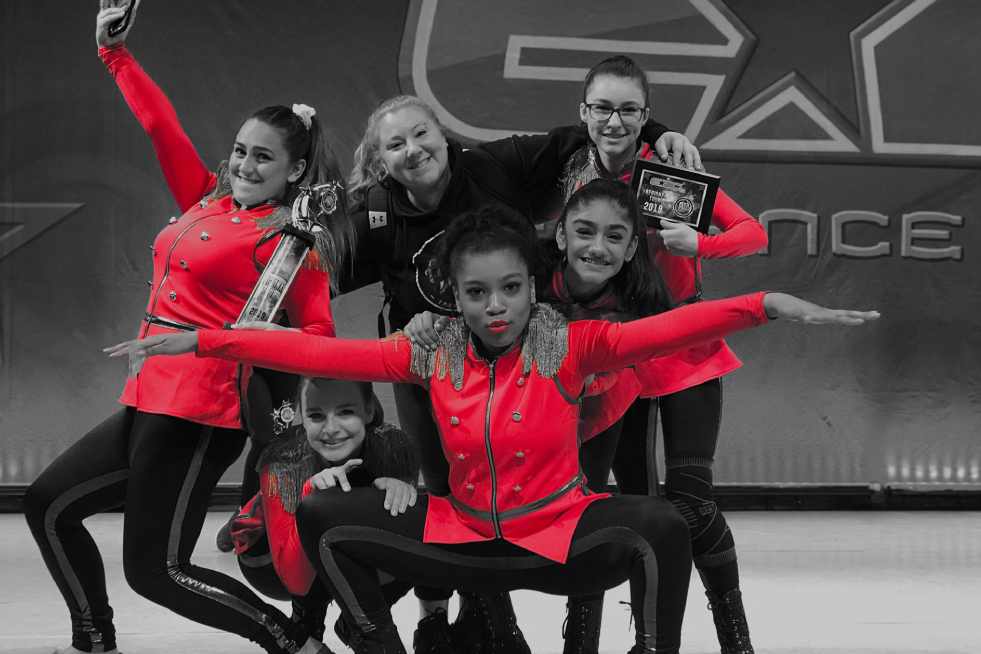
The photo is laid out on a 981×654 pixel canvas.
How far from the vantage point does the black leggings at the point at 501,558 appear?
2.46 meters

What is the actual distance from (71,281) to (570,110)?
8.03 ft

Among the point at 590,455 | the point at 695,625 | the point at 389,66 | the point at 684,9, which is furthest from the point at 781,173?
the point at 590,455

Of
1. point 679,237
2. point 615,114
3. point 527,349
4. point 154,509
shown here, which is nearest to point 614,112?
point 615,114

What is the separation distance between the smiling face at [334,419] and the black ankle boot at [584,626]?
2.07 ft

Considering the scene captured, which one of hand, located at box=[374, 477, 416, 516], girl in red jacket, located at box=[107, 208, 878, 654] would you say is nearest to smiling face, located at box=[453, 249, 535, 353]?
girl in red jacket, located at box=[107, 208, 878, 654]

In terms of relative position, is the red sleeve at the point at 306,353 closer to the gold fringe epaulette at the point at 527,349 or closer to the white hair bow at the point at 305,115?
the gold fringe epaulette at the point at 527,349

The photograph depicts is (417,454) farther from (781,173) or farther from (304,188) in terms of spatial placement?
(781,173)

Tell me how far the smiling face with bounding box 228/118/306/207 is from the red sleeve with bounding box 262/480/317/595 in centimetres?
72

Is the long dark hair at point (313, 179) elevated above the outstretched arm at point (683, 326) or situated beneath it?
elevated above

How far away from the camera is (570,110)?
570cm

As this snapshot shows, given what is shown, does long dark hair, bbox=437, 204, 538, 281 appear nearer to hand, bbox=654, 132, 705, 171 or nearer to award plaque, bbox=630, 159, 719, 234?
award plaque, bbox=630, 159, 719, 234

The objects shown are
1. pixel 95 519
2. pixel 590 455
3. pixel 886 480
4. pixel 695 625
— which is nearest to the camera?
pixel 590 455

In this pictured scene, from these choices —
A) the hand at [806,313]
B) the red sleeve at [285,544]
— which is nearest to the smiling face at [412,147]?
the red sleeve at [285,544]

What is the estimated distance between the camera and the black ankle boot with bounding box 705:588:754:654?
9.78ft
